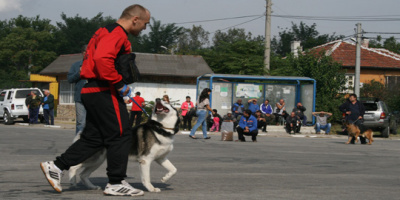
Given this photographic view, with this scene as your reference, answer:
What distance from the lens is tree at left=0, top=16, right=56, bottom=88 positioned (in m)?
74.9

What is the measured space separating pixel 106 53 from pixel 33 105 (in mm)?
23294

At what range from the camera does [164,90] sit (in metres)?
37.7

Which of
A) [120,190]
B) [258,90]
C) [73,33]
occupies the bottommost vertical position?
[120,190]

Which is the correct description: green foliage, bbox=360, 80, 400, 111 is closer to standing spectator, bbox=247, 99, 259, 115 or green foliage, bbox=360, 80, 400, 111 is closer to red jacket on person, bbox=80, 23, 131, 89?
standing spectator, bbox=247, 99, 259, 115

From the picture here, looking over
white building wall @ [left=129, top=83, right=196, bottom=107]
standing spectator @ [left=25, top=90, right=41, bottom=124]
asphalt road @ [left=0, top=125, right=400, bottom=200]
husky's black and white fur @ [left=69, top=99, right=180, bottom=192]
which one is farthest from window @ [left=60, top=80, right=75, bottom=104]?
husky's black and white fur @ [left=69, top=99, right=180, bottom=192]

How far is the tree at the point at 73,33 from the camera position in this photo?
81.5 meters

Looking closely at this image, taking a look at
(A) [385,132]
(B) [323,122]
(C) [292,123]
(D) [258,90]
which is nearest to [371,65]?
(D) [258,90]

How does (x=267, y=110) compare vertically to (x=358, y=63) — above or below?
below

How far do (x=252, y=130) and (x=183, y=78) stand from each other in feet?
66.4

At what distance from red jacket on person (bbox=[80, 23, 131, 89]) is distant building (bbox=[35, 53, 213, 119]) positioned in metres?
30.7

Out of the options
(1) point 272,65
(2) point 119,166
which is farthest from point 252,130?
(1) point 272,65

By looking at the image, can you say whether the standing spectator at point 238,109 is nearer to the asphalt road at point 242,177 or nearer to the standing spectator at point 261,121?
the standing spectator at point 261,121

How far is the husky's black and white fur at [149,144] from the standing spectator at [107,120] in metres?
0.30

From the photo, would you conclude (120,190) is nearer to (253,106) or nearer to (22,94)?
(253,106)
